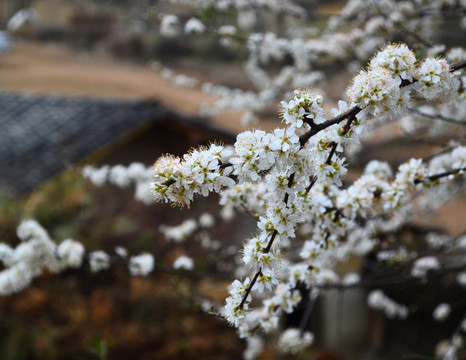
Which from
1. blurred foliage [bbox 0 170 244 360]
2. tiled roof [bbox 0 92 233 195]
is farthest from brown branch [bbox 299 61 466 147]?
tiled roof [bbox 0 92 233 195]

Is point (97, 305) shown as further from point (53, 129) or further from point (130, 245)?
point (53, 129)

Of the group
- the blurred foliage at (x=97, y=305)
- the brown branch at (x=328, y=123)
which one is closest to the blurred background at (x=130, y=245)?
the blurred foliage at (x=97, y=305)

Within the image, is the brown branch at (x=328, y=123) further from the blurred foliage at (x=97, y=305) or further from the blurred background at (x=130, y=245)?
the blurred foliage at (x=97, y=305)

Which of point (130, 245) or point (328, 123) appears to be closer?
point (328, 123)

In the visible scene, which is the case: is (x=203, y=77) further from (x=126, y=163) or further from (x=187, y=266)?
(x=187, y=266)

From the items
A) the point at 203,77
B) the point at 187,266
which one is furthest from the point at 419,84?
the point at 203,77

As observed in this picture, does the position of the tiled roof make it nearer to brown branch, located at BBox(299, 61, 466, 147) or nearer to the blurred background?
the blurred background

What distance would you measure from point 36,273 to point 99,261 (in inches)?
13.4

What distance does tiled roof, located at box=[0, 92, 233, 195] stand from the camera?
20.1 ft

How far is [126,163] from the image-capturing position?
7.01 meters

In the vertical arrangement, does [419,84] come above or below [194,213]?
below

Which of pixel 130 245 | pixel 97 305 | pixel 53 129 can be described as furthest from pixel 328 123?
pixel 53 129

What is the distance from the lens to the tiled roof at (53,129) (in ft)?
20.1

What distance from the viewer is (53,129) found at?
7070 mm
